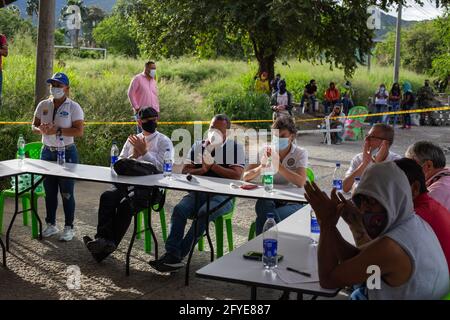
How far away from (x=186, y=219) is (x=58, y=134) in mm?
1911

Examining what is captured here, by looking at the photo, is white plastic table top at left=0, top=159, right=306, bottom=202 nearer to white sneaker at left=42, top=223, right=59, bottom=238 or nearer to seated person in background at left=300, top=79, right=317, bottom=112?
white sneaker at left=42, top=223, right=59, bottom=238

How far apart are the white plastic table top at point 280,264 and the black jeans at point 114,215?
84.7 inches

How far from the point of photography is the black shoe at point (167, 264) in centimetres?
561

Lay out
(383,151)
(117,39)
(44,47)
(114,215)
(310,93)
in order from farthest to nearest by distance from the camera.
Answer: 1. (117,39)
2. (310,93)
3. (44,47)
4. (114,215)
5. (383,151)

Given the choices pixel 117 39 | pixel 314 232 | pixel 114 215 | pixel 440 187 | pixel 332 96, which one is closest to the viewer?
pixel 314 232

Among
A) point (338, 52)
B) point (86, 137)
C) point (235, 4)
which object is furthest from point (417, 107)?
point (86, 137)

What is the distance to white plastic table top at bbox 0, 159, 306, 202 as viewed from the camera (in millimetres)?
5621

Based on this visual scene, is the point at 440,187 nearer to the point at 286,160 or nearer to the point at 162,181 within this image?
the point at 286,160

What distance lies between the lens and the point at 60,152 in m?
6.95

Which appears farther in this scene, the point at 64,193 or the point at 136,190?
the point at 64,193

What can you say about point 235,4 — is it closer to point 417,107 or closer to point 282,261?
point 417,107

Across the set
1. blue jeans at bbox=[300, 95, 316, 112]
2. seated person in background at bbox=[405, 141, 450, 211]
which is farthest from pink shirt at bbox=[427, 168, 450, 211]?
blue jeans at bbox=[300, 95, 316, 112]

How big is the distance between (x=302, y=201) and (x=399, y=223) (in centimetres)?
233

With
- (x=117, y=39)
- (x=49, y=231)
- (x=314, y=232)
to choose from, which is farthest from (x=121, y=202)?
(x=117, y=39)
